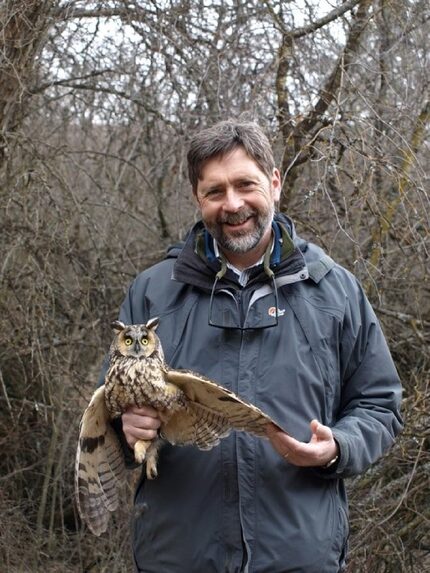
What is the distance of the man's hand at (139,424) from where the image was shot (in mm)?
2424

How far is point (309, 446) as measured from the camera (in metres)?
2.23

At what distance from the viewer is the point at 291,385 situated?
2.39m

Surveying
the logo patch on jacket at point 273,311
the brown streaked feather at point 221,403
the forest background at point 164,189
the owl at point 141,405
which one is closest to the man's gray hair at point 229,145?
the logo patch on jacket at point 273,311

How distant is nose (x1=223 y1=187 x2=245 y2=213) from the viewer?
252cm

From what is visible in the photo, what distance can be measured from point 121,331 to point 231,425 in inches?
15.3

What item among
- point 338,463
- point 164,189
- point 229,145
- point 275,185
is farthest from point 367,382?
point 164,189

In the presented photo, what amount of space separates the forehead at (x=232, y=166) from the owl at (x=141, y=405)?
455mm

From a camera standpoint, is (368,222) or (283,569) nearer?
(283,569)

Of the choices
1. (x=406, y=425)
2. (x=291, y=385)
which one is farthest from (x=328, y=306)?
(x=406, y=425)

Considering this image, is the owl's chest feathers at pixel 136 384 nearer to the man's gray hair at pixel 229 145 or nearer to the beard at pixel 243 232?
the beard at pixel 243 232

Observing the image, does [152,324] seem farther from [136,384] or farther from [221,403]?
[221,403]

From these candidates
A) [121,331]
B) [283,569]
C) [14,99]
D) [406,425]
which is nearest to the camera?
[283,569]

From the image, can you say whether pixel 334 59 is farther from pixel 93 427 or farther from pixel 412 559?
pixel 93 427

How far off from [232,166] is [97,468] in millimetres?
923
